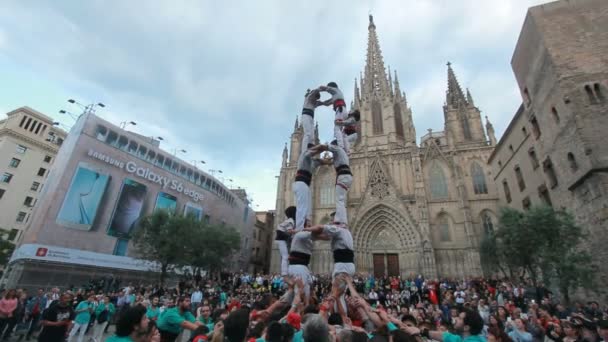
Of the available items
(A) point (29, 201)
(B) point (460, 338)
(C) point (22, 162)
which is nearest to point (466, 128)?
(B) point (460, 338)

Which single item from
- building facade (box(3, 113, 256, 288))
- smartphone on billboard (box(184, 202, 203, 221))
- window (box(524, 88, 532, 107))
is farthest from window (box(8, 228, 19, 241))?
window (box(524, 88, 532, 107))

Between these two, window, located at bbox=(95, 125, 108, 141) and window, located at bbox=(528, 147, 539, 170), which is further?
window, located at bbox=(95, 125, 108, 141)

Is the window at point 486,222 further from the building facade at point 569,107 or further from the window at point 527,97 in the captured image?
the window at point 527,97

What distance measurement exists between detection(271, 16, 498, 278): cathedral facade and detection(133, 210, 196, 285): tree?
40.2 feet

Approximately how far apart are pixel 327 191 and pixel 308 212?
88.9ft

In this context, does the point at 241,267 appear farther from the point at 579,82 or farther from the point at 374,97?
the point at 579,82

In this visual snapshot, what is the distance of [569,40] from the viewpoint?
1487 centimetres

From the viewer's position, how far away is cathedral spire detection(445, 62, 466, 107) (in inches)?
1419

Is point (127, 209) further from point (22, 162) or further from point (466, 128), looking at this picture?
point (466, 128)

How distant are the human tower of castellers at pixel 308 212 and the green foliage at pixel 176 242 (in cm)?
1672

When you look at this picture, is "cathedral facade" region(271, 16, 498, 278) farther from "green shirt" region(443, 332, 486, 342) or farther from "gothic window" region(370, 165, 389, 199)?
"green shirt" region(443, 332, 486, 342)

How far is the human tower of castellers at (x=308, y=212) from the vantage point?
16.6 ft

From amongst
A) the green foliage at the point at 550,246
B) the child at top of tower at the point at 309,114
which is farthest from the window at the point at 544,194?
the child at top of tower at the point at 309,114

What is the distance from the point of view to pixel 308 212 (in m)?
5.89
